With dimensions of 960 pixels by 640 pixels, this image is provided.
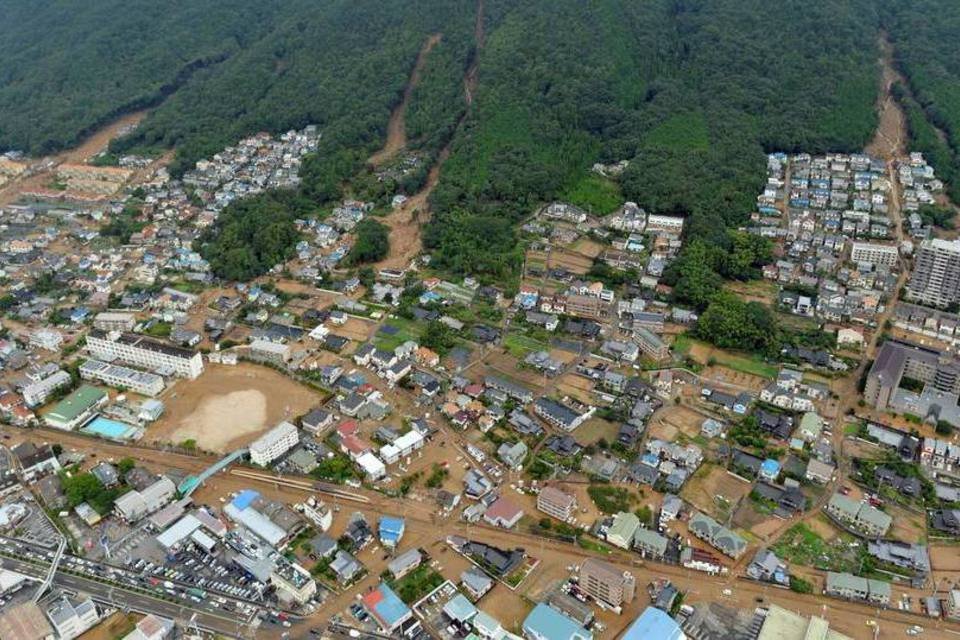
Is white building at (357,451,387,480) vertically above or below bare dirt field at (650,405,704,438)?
below

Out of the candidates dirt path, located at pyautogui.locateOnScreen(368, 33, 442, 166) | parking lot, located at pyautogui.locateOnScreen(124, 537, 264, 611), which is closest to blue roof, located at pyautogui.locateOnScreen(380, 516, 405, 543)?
parking lot, located at pyautogui.locateOnScreen(124, 537, 264, 611)

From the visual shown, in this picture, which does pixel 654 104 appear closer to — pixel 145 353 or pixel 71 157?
pixel 145 353

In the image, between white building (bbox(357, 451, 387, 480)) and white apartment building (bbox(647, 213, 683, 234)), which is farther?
white apartment building (bbox(647, 213, 683, 234))

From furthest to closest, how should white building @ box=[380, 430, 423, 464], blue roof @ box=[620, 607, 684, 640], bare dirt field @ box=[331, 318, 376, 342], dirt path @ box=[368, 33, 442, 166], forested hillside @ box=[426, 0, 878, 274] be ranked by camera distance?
dirt path @ box=[368, 33, 442, 166], forested hillside @ box=[426, 0, 878, 274], bare dirt field @ box=[331, 318, 376, 342], white building @ box=[380, 430, 423, 464], blue roof @ box=[620, 607, 684, 640]

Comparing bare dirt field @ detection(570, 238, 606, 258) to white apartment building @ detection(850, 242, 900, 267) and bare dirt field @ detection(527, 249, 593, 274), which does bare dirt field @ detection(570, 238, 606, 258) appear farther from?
white apartment building @ detection(850, 242, 900, 267)

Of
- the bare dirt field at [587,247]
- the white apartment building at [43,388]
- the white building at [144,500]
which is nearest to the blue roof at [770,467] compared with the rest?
the bare dirt field at [587,247]

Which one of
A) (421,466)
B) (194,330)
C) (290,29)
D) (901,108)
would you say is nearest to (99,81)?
(290,29)

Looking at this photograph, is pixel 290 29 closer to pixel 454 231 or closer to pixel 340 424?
pixel 454 231

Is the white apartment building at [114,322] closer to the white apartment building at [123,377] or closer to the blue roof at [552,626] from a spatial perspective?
the white apartment building at [123,377]
